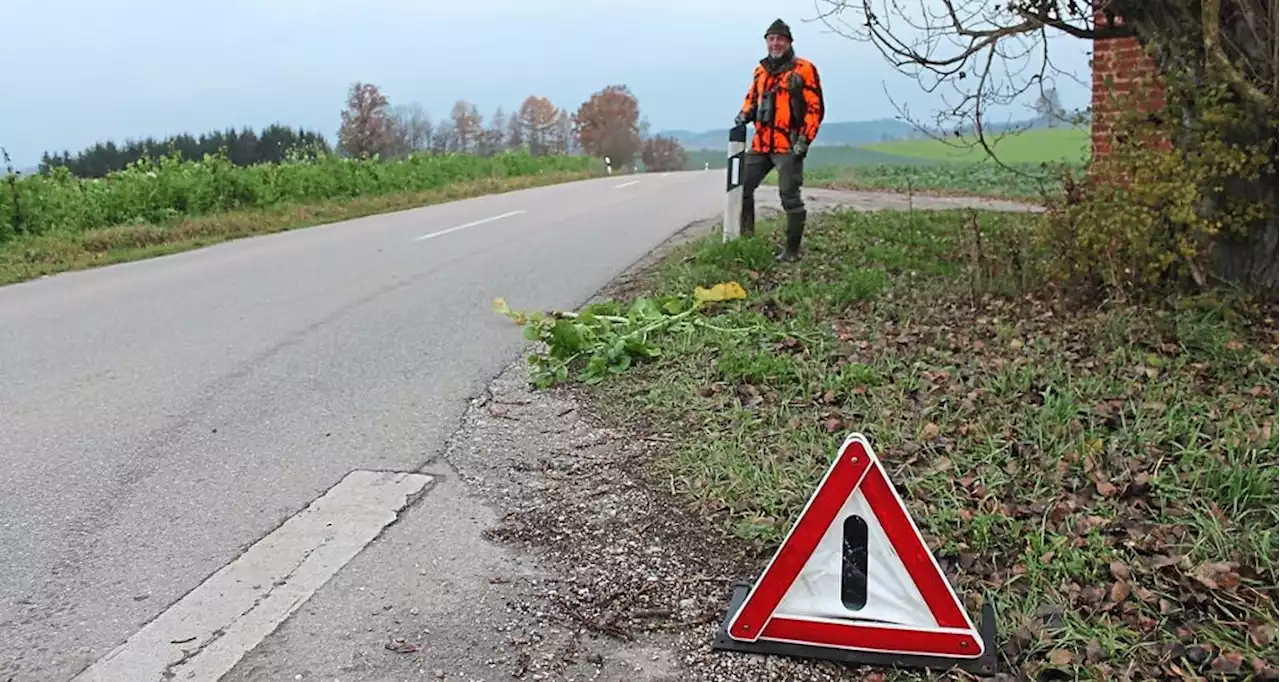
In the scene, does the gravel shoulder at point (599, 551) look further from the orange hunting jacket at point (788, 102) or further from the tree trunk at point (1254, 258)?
the orange hunting jacket at point (788, 102)

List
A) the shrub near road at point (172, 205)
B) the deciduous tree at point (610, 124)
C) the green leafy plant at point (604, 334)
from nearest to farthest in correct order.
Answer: the green leafy plant at point (604, 334), the shrub near road at point (172, 205), the deciduous tree at point (610, 124)

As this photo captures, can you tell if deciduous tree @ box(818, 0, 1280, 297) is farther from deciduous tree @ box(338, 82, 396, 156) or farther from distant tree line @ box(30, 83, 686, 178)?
deciduous tree @ box(338, 82, 396, 156)

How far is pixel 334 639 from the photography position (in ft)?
9.68

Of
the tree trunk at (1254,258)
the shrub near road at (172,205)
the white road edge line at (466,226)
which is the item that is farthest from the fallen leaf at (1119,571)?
the white road edge line at (466,226)

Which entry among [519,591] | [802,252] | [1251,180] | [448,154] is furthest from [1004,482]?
[448,154]

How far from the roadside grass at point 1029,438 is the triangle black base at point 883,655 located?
49 millimetres

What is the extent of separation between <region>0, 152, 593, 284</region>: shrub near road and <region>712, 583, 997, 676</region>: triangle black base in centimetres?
989

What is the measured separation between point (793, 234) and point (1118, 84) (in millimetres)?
2632

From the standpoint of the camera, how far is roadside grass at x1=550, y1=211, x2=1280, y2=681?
9.59 feet

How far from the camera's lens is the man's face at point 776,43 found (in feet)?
26.8

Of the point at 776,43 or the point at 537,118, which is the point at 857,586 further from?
the point at 537,118

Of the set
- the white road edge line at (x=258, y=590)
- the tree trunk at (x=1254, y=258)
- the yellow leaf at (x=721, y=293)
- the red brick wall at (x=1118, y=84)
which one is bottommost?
the white road edge line at (x=258, y=590)

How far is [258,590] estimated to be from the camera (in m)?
3.24

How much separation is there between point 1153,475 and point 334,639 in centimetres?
283
